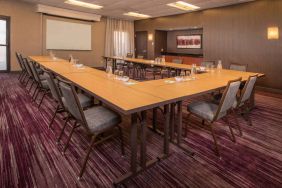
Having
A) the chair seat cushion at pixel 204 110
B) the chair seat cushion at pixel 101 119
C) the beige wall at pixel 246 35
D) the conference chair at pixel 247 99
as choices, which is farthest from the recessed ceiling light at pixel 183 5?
the chair seat cushion at pixel 101 119

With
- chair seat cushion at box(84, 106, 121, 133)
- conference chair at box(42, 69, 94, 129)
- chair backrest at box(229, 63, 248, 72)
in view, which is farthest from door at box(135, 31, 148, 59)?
chair seat cushion at box(84, 106, 121, 133)

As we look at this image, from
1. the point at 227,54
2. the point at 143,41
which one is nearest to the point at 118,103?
the point at 227,54

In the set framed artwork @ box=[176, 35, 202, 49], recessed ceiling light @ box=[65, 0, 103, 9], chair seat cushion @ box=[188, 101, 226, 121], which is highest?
recessed ceiling light @ box=[65, 0, 103, 9]

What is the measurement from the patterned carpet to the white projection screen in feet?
20.3

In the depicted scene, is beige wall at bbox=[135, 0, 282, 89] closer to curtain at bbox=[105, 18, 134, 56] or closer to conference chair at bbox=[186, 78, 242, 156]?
curtain at bbox=[105, 18, 134, 56]

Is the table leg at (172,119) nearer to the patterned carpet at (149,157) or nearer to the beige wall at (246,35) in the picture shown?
the patterned carpet at (149,157)

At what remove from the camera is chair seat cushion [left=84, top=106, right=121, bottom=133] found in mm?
1873

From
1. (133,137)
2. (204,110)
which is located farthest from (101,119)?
(204,110)

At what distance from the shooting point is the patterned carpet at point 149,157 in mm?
1810

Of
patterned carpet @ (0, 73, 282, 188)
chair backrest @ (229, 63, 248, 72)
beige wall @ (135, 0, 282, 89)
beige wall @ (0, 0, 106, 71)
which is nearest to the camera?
patterned carpet @ (0, 73, 282, 188)

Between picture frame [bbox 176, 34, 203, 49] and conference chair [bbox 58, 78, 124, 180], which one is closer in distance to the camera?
conference chair [bbox 58, 78, 124, 180]

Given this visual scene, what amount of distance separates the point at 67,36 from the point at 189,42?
5.60 meters

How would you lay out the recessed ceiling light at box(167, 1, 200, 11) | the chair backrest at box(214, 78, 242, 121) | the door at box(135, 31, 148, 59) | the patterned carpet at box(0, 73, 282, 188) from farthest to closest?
the door at box(135, 31, 148, 59)
the recessed ceiling light at box(167, 1, 200, 11)
the chair backrest at box(214, 78, 242, 121)
the patterned carpet at box(0, 73, 282, 188)

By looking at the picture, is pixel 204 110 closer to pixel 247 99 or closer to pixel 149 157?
pixel 149 157
